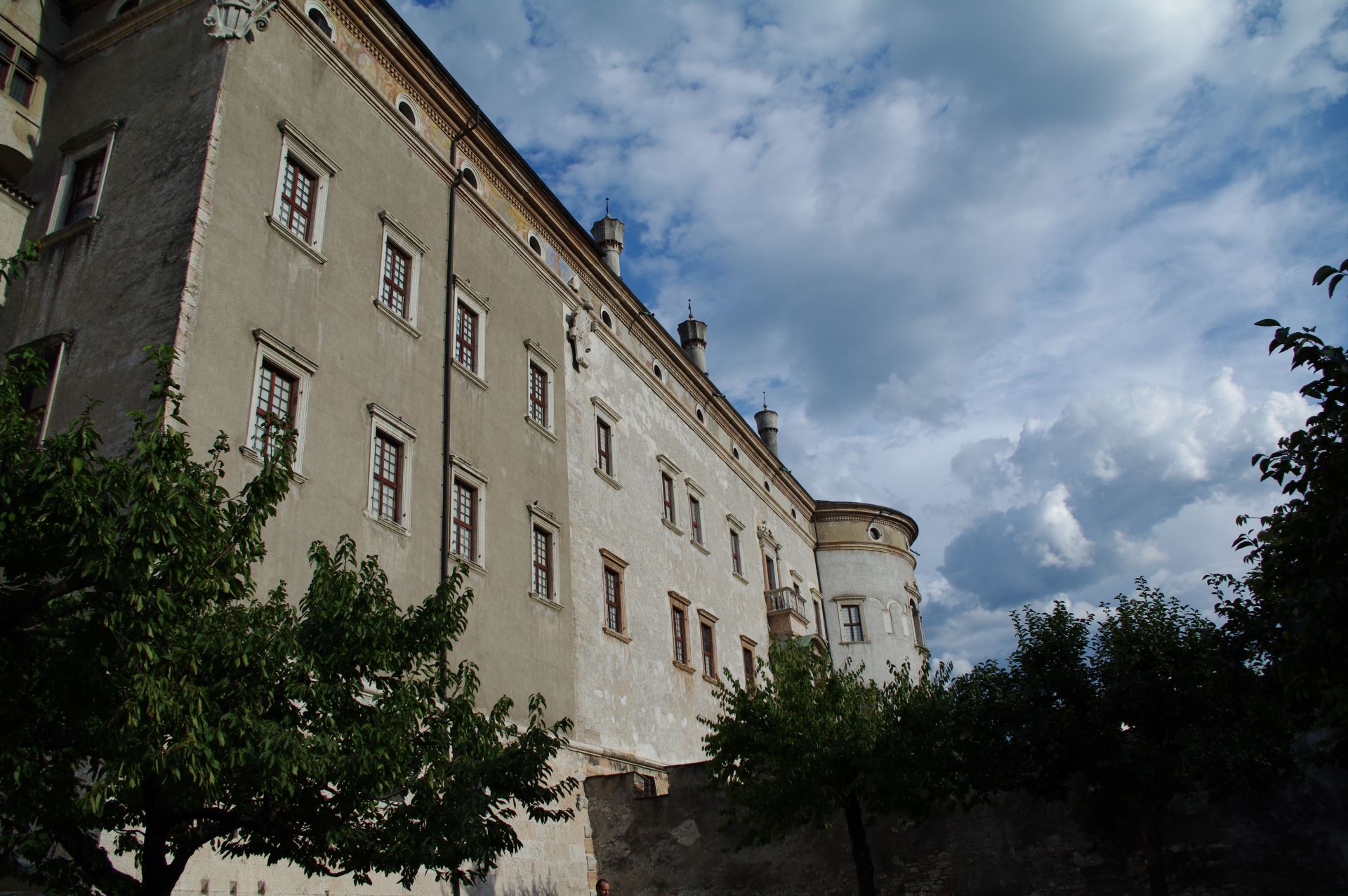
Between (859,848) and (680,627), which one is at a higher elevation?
(680,627)

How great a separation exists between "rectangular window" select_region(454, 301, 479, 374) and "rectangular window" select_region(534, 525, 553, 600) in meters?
3.54

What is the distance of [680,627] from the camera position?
26.7 m

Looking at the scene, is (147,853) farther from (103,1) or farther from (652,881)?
(103,1)

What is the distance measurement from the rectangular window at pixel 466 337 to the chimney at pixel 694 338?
15358mm

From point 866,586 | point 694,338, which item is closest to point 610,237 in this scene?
point 694,338

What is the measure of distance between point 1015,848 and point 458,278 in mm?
14157

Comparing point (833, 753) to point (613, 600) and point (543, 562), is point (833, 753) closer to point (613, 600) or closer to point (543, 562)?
point (543, 562)

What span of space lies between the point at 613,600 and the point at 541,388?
196 inches

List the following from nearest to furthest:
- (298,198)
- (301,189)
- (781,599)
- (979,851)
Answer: (298,198) → (301,189) → (979,851) → (781,599)

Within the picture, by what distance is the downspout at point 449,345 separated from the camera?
17.7 meters

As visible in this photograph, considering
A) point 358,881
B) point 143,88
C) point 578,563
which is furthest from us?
point 578,563

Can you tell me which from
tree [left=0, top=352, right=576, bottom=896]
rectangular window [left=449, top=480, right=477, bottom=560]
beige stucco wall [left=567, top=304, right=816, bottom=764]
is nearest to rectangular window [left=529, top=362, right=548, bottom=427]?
beige stucco wall [left=567, top=304, right=816, bottom=764]

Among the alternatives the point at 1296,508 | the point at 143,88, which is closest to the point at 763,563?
the point at 143,88

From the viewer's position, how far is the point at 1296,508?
355 inches
